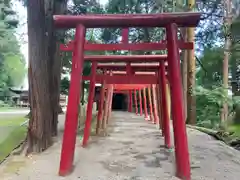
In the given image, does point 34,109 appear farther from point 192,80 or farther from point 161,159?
point 192,80

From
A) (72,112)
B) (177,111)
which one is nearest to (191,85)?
(177,111)

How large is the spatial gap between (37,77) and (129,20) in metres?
2.22

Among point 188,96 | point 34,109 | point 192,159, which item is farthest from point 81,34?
point 188,96

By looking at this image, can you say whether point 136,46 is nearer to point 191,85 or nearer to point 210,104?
point 191,85

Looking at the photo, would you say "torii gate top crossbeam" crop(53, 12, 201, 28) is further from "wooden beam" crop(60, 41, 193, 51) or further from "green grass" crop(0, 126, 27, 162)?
"green grass" crop(0, 126, 27, 162)


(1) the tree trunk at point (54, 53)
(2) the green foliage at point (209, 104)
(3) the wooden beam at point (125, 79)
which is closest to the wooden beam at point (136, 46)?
(1) the tree trunk at point (54, 53)

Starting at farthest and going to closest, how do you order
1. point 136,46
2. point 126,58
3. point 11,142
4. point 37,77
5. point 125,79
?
1. point 125,79
2. point 11,142
3. point 126,58
4. point 37,77
5. point 136,46

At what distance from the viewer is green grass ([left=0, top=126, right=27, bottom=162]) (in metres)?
5.43

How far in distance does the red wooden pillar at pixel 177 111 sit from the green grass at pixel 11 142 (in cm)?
311

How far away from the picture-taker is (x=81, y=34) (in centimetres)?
427

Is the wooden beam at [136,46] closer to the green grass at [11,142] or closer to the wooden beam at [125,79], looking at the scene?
the wooden beam at [125,79]

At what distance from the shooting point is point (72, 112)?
4117 millimetres

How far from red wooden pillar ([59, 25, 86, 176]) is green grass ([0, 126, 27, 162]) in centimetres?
164

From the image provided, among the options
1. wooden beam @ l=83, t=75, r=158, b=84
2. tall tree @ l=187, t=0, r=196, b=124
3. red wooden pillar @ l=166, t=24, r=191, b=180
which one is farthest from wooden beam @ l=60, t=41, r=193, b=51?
tall tree @ l=187, t=0, r=196, b=124
